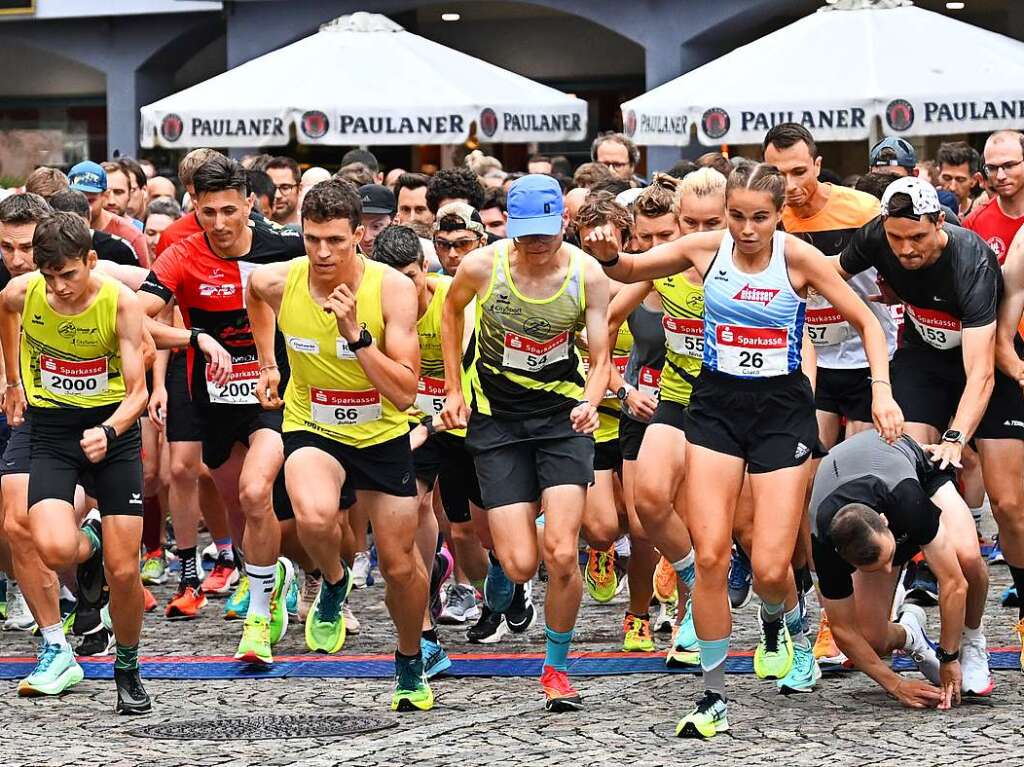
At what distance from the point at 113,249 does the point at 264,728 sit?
3283mm

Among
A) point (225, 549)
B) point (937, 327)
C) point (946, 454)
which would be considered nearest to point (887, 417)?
point (946, 454)

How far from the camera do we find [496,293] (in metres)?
7.59

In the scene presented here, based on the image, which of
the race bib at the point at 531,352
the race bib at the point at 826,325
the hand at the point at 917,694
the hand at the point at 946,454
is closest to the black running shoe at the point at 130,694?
the race bib at the point at 531,352

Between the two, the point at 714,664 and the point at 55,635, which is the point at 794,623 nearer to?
the point at 714,664

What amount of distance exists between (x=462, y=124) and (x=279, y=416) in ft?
20.5

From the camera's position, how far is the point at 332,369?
756 cm

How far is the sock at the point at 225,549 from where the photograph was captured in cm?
1017

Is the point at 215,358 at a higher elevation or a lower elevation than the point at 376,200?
lower

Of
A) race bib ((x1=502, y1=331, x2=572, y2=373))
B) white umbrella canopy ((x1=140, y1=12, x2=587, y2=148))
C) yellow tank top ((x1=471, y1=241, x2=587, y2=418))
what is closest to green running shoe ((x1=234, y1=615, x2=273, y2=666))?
yellow tank top ((x1=471, y1=241, x2=587, y2=418))

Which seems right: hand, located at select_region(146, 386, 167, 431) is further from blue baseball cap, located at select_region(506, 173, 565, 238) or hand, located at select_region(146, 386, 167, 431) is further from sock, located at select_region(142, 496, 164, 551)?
blue baseball cap, located at select_region(506, 173, 565, 238)

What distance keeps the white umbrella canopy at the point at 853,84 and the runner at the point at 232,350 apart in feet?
16.2

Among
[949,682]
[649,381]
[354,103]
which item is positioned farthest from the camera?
[354,103]

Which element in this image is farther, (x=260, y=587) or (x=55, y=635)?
(x=260, y=587)

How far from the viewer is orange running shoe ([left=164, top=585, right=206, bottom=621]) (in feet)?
31.6
